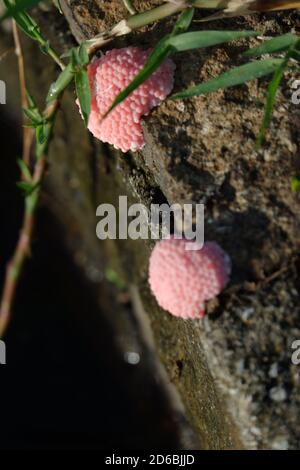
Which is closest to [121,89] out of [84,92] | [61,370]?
[84,92]

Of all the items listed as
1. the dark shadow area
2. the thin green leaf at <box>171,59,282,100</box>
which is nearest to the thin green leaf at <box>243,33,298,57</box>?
the thin green leaf at <box>171,59,282,100</box>

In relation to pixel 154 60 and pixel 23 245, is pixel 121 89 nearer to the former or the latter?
pixel 154 60

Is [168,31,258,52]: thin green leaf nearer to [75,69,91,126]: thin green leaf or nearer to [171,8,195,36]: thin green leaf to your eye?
[171,8,195,36]: thin green leaf

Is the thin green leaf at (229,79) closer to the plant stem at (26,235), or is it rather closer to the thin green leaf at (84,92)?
the thin green leaf at (84,92)

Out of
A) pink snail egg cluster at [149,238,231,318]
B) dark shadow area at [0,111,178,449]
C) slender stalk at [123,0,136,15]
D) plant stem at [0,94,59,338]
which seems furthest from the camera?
dark shadow area at [0,111,178,449]
